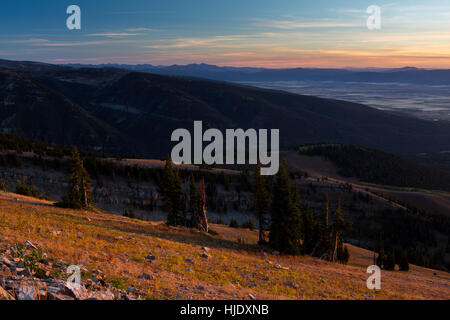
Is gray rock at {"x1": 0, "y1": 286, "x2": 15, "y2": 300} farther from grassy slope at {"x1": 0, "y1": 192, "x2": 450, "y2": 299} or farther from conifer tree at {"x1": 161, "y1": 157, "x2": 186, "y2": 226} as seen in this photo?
conifer tree at {"x1": 161, "y1": 157, "x2": 186, "y2": 226}

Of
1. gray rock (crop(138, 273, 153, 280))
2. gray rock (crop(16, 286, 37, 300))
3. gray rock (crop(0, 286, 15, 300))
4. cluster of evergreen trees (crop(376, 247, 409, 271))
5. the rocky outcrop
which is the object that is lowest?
cluster of evergreen trees (crop(376, 247, 409, 271))

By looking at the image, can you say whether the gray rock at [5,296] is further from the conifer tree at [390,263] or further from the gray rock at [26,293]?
the conifer tree at [390,263]

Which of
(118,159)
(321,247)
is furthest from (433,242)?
(118,159)

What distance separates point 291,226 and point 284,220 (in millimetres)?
960

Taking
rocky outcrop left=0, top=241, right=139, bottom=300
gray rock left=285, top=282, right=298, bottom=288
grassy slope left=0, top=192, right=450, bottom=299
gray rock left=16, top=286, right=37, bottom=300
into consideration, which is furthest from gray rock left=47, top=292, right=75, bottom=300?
gray rock left=285, top=282, right=298, bottom=288

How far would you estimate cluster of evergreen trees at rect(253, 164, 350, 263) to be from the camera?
3316 centimetres

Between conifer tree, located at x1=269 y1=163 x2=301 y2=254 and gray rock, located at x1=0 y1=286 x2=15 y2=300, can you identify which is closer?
gray rock, located at x1=0 y1=286 x2=15 y2=300

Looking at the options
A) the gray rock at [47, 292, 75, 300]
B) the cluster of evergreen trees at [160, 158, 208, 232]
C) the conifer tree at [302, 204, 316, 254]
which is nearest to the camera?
the gray rock at [47, 292, 75, 300]

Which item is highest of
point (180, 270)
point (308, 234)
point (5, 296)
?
point (5, 296)

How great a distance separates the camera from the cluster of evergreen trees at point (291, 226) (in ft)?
109

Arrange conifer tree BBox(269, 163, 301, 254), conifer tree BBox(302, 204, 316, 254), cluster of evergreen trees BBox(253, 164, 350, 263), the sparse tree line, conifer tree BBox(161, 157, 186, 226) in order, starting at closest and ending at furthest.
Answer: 1. conifer tree BBox(269, 163, 301, 254)
2. cluster of evergreen trees BBox(253, 164, 350, 263)
3. the sparse tree line
4. conifer tree BBox(302, 204, 316, 254)
5. conifer tree BBox(161, 157, 186, 226)

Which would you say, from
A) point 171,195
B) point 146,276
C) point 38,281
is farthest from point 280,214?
point 38,281

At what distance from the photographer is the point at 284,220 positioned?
3375 cm

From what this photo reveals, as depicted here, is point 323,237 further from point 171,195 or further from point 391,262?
point 171,195
